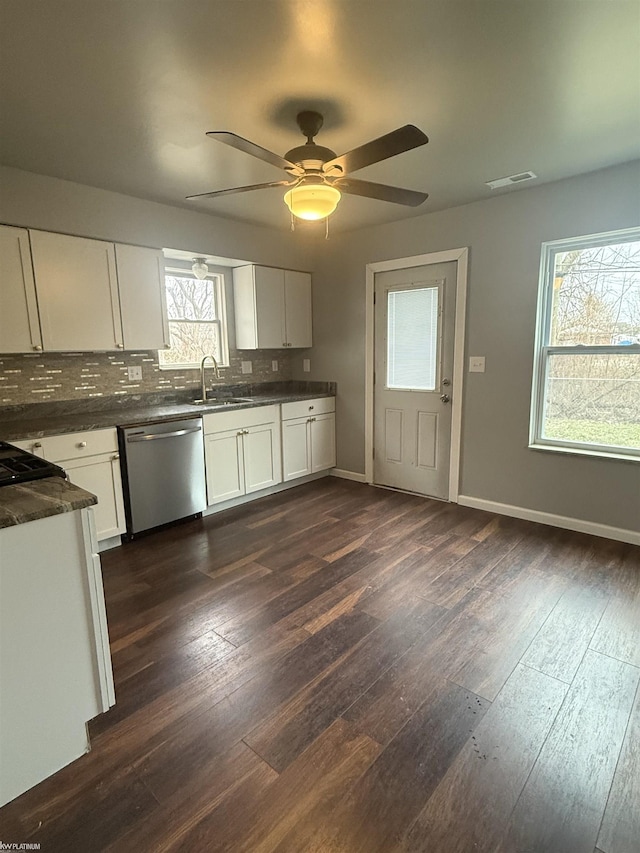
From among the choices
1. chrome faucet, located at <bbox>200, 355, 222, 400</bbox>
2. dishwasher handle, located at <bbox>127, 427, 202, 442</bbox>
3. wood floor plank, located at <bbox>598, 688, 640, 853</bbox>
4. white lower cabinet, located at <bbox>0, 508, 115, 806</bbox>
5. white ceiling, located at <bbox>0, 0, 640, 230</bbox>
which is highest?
white ceiling, located at <bbox>0, 0, 640, 230</bbox>

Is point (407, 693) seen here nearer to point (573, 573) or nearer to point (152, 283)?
point (573, 573)

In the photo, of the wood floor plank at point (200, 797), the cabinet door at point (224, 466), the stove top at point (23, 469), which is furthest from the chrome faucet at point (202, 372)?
the wood floor plank at point (200, 797)

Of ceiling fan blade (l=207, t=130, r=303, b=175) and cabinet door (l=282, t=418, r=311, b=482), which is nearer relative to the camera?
ceiling fan blade (l=207, t=130, r=303, b=175)

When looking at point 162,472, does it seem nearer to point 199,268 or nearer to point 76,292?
point 76,292

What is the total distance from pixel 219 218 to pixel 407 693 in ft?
12.0

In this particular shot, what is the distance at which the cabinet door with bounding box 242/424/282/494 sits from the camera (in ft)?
12.4

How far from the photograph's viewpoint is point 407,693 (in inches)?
67.8

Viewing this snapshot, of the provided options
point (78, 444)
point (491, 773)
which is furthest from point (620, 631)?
point (78, 444)

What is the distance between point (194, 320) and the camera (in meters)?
4.00

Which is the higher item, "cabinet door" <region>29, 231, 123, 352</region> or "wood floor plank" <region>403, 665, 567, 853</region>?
"cabinet door" <region>29, 231, 123, 352</region>

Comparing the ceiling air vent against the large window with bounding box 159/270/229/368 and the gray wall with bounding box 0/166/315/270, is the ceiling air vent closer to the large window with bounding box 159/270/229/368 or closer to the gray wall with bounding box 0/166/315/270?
the gray wall with bounding box 0/166/315/270

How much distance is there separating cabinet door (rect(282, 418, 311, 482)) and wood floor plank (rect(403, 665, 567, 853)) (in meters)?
2.68

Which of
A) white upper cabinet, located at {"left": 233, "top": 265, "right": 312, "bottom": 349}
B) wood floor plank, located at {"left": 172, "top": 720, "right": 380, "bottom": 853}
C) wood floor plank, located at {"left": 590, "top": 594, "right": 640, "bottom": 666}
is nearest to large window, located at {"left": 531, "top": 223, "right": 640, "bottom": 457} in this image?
wood floor plank, located at {"left": 590, "top": 594, "right": 640, "bottom": 666}

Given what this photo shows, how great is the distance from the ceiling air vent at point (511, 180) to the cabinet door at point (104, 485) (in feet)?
10.3
